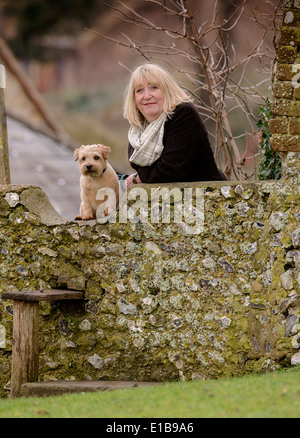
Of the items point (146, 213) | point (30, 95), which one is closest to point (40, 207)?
point (146, 213)

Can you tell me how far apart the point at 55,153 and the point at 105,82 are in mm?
A: 1432

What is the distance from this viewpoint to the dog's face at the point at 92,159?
7.19 m

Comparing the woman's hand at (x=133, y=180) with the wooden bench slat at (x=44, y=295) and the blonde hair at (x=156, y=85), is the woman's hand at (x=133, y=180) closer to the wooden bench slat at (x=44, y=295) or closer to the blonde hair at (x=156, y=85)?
the blonde hair at (x=156, y=85)

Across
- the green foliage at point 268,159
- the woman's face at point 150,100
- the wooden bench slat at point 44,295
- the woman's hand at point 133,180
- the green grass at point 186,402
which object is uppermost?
the woman's face at point 150,100

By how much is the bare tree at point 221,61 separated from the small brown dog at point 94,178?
1888 millimetres

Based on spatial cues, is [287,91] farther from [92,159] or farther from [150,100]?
[92,159]

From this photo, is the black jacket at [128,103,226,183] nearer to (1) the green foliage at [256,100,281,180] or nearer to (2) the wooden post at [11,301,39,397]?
(1) the green foliage at [256,100,281,180]

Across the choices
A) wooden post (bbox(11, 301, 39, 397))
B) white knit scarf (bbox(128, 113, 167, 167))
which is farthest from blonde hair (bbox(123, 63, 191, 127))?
wooden post (bbox(11, 301, 39, 397))

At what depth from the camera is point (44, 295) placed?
6871mm

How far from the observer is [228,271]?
22.5 ft

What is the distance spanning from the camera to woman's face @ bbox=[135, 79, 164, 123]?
23.7 feet

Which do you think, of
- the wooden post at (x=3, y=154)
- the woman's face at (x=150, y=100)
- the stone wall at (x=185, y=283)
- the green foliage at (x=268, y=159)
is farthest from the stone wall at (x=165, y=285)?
the woman's face at (x=150, y=100)

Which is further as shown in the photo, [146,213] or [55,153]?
[55,153]

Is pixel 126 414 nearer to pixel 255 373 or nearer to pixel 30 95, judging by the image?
pixel 255 373
